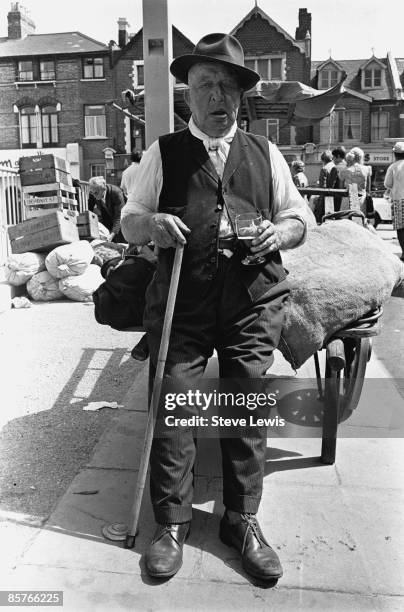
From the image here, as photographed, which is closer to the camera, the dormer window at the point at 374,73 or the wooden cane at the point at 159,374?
the wooden cane at the point at 159,374

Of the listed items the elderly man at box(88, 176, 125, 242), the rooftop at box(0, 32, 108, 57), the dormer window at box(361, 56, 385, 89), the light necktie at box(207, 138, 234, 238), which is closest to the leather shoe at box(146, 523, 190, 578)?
the light necktie at box(207, 138, 234, 238)

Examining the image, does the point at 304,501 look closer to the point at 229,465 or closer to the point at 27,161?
the point at 229,465

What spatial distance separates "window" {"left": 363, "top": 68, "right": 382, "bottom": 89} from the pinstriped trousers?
47.2m

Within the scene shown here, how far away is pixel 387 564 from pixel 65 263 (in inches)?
227

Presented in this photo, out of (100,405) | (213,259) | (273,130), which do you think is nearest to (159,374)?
(213,259)

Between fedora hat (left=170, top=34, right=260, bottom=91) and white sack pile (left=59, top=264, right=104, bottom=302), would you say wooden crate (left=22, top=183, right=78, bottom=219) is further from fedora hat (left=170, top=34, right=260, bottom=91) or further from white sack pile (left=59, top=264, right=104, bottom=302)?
fedora hat (left=170, top=34, right=260, bottom=91)

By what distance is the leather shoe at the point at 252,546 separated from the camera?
2.27 metres

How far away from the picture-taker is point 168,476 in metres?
2.48

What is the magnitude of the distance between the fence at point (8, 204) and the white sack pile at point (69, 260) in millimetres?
697

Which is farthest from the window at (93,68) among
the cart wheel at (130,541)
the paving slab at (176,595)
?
the paving slab at (176,595)

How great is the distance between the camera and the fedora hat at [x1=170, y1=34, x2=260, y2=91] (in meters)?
2.57

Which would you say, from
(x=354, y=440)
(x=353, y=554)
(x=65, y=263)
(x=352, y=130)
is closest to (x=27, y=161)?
(x=65, y=263)

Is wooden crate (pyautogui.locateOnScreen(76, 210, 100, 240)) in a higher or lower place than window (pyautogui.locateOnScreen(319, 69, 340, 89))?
lower

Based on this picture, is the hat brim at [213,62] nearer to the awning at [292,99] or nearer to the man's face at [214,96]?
the man's face at [214,96]
